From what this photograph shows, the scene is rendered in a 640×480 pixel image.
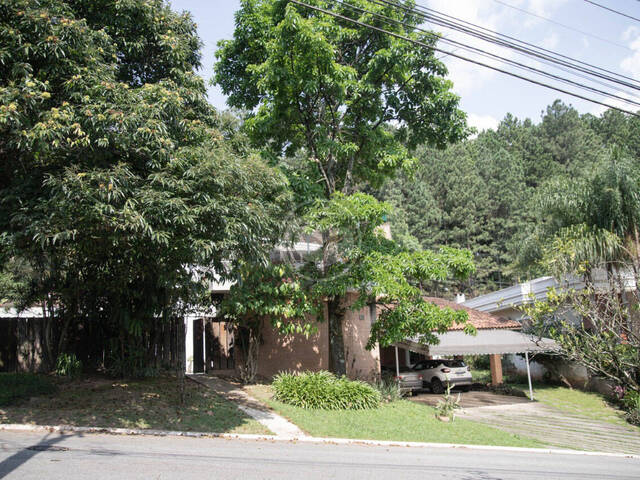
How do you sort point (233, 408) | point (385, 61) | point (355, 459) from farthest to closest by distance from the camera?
1. point (385, 61)
2. point (233, 408)
3. point (355, 459)

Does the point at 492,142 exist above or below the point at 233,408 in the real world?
above

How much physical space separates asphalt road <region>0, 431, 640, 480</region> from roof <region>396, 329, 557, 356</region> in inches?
267

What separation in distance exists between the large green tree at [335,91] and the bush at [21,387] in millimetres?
7798

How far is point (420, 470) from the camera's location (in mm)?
7727

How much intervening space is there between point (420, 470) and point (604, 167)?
1521 cm

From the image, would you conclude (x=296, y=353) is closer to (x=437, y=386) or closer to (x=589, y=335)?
(x=437, y=386)

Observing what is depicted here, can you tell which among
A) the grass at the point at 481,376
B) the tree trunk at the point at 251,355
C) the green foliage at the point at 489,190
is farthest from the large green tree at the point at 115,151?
the green foliage at the point at 489,190

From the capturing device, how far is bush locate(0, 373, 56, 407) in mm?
10547

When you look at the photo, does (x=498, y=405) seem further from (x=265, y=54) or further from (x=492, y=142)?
(x=492, y=142)

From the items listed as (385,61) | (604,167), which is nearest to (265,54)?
(385,61)

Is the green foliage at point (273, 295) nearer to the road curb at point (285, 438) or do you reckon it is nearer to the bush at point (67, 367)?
the road curb at point (285, 438)

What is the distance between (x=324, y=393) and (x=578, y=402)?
10636 millimetres

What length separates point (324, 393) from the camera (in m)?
12.6

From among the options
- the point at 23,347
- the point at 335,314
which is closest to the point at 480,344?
the point at 335,314
